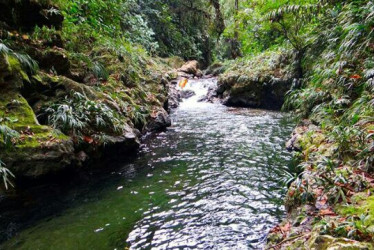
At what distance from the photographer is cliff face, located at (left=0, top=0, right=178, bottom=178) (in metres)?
5.05

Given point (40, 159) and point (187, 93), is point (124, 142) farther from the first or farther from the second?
point (187, 93)

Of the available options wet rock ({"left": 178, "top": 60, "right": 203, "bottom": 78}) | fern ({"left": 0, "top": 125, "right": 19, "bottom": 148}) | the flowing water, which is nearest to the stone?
wet rock ({"left": 178, "top": 60, "right": 203, "bottom": 78})

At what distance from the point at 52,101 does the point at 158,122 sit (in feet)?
13.8

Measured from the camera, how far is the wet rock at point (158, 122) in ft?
31.9

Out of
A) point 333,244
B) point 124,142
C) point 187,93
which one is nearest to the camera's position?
point 333,244

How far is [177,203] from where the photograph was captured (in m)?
4.82

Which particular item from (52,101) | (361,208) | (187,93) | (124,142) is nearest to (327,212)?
(361,208)

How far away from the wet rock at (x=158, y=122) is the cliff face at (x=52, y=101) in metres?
0.18

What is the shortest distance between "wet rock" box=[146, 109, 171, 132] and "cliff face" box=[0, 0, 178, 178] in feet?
0.59

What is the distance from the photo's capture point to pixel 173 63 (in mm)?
25453

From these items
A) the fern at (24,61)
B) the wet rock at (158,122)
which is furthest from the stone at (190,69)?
the fern at (24,61)

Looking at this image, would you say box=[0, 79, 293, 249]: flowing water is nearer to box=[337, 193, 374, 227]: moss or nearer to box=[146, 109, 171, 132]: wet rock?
box=[337, 193, 374, 227]: moss

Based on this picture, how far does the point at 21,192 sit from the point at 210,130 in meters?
6.42

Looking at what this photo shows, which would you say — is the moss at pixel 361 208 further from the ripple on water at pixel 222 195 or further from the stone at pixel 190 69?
the stone at pixel 190 69
